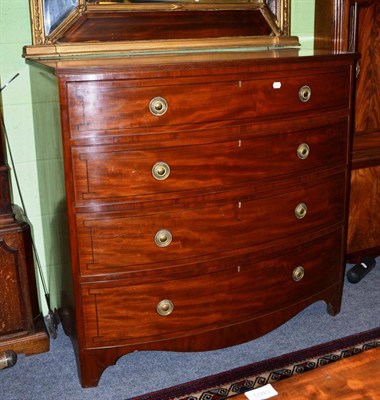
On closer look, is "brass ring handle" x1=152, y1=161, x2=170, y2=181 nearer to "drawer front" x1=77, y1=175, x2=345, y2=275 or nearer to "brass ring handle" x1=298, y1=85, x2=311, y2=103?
"drawer front" x1=77, y1=175, x2=345, y2=275

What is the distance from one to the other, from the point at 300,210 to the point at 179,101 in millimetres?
678

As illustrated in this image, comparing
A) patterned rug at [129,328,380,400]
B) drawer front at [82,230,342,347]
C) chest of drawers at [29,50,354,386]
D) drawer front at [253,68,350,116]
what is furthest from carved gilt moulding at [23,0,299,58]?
patterned rug at [129,328,380,400]

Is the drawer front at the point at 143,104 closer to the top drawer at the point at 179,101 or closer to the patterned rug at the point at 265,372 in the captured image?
the top drawer at the point at 179,101

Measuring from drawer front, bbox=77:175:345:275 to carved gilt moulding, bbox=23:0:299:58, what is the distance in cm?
76

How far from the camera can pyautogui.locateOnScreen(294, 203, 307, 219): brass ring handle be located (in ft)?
A: 7.30

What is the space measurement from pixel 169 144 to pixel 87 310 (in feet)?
2.03

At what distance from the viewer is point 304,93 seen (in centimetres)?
211

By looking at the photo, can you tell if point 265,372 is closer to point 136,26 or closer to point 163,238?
point 163,238

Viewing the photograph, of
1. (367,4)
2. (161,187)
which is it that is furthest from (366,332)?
(367,4)

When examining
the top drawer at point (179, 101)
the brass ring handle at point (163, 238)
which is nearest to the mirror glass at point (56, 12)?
the top drawer at point (179, 101)

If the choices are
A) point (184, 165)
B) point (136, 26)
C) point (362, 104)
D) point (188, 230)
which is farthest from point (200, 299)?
point (362, 104)

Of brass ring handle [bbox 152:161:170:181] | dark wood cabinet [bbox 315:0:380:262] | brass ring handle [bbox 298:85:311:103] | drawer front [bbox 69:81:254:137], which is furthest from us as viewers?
dark wood cabinet [bbox 315:0:380:262]

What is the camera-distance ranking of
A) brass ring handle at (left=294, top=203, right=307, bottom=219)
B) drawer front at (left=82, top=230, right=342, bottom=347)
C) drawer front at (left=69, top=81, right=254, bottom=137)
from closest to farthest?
drawer front at (left=69, top=81, right=254, bottom=137) < drawer front at (left=82, top=230, right=342, bottom=347) < brass ring handle at (left=294, top=203, right=307, bottom=219)

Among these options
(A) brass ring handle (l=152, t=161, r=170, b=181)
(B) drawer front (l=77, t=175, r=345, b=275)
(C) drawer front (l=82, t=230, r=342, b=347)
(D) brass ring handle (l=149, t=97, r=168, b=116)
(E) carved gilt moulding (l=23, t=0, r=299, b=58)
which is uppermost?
(E) carved gilt moulding (l=23, t=0, r=299, b=58)
